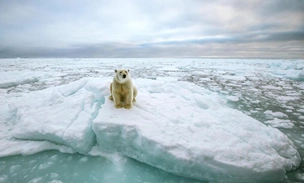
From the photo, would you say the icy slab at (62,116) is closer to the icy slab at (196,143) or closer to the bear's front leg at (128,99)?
the icy slab at (196,143)

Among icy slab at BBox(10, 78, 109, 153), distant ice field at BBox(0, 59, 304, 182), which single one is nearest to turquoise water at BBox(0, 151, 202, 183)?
distant ice field at BBox(0, 59, 304, 182)

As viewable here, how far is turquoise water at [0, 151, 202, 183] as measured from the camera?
2.48 m

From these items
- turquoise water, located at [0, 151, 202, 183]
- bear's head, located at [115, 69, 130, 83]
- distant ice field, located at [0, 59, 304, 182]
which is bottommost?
turquoise water, located at [0, 151, 202, 183]

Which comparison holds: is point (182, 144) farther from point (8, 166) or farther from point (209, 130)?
point (8, 166)

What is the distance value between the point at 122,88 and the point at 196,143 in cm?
166

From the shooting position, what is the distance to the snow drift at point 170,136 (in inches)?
96.5

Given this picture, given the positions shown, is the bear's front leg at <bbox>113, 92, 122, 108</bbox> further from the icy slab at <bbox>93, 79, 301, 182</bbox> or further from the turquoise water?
the turquoise water

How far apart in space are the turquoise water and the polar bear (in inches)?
42.9

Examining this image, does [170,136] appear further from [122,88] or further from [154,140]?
[122,88]

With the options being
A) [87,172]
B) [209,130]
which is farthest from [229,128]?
[87,172]

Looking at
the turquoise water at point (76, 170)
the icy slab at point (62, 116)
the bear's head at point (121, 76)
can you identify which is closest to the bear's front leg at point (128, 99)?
the bear's head at point (121, 76)

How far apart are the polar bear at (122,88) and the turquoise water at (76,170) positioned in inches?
42.9

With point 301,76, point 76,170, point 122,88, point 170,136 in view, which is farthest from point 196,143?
point 301,76

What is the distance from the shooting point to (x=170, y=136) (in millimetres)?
2777
